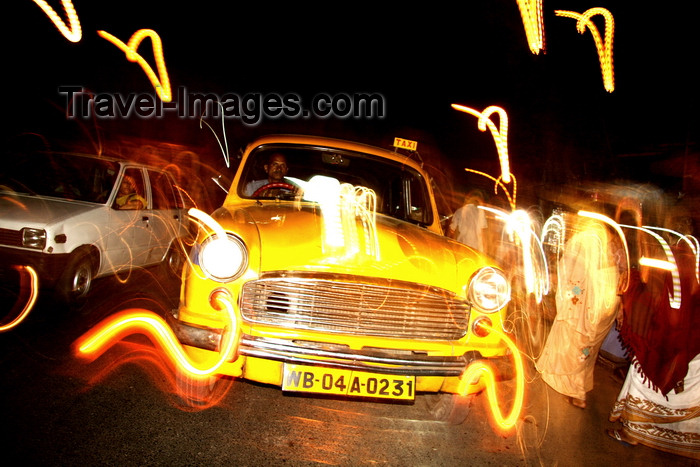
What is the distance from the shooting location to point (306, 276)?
251 cm

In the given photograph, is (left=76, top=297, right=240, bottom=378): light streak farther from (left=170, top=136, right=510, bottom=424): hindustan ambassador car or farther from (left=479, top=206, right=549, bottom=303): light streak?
(left=479, top=206, right=549, bottom=303): light streak

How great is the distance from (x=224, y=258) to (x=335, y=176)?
2288 mm

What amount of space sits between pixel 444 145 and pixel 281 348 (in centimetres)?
2648

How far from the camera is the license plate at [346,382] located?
97.7 inches

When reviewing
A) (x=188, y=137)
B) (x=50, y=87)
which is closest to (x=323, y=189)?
(x=50, y=87)

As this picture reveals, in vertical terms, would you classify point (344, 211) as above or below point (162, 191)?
below

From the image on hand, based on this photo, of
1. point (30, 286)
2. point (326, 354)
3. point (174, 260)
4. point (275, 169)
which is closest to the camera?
point (326, 354)

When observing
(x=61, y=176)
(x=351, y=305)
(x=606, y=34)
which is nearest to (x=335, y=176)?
(x=351, y=305)

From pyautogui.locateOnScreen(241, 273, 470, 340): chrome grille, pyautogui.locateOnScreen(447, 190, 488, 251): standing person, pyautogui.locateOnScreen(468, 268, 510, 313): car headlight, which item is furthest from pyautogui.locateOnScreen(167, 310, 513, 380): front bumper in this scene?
pyautogui.locateOnScreen(447, 190, 488, 251): standing person

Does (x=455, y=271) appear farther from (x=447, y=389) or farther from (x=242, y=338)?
(x=242, y=338)

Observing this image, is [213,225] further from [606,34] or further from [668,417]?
[606,34]

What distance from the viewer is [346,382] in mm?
2527

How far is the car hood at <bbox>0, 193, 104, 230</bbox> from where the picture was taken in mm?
4246
